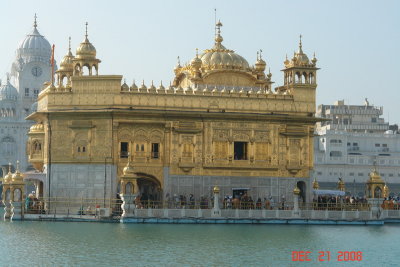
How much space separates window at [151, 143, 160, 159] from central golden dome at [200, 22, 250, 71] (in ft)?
22.1

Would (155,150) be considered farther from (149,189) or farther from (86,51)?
(86,51)

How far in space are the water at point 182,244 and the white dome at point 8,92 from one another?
83.6 meters

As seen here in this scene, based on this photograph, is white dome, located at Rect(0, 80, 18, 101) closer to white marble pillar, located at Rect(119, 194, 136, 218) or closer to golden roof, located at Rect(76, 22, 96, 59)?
golden roof, located at Rect(76, 22, 96, 59)

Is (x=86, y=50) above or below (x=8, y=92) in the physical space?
below

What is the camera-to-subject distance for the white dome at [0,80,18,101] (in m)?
121

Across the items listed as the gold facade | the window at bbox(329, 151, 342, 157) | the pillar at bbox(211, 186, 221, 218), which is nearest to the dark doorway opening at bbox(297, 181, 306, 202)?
the gold facade

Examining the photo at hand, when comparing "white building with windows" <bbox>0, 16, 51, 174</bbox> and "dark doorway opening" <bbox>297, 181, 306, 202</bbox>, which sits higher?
"white building with windows" <bbox>0, 16, 51, 174</bbox>

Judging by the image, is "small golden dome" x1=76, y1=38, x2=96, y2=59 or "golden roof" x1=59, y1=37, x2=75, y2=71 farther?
"golden roof" x1=59, y1=37, x2=75, y2=71

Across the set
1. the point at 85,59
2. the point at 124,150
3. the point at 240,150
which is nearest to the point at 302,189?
the point at 240,150

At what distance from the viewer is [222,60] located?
156 feet

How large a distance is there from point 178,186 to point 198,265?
698 inches

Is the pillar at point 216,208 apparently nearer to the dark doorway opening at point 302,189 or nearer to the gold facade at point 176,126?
the gold facade at point 176,126

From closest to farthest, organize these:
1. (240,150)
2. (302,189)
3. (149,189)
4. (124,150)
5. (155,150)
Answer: (124,150) → (155,150) → (240,150) → (302,189) → (149,189)

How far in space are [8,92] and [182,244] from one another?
95.2 meters
